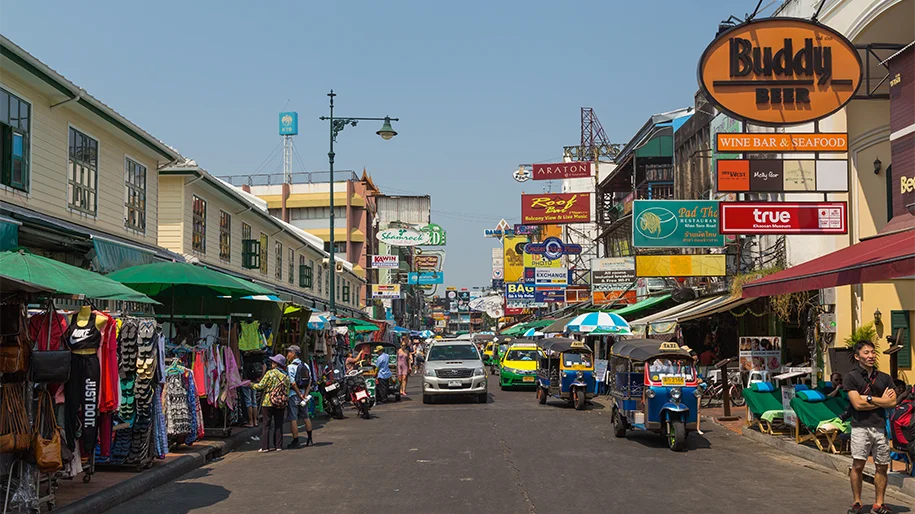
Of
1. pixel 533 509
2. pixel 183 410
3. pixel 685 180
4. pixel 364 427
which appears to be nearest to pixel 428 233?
pixel 685 180

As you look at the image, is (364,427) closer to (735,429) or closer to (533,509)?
(735,429)

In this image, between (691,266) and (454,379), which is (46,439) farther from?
(691,266)

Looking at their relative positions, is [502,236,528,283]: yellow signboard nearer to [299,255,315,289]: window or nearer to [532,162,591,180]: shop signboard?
[532,162,591,180]: shop signboard

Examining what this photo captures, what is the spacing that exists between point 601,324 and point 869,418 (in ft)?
50.7

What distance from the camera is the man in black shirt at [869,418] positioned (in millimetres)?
9078

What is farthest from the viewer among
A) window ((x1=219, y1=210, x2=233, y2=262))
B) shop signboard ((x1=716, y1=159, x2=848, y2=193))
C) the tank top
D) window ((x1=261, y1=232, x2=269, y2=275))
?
window ((x1=261, y1=232, x2=269, y2=275))

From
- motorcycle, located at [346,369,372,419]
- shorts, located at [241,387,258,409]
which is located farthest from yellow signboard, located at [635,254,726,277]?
shorts, located at [241,387,258,409]

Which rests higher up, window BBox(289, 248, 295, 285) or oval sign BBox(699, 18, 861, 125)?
oval sign BBox(699, 18, 861, 125)

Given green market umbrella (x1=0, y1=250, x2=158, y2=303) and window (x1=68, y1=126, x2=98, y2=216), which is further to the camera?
window (x1=68, y1=126, x2=98, y2=216)

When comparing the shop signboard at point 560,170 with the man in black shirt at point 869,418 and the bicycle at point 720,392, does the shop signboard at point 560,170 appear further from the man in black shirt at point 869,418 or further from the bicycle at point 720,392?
the man in black shirt at point 869,418

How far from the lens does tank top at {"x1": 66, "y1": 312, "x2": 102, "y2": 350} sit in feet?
33.5

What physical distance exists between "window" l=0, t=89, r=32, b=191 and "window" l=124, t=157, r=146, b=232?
5.02 m

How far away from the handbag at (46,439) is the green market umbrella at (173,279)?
227 inches

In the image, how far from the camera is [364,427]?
19.7m
